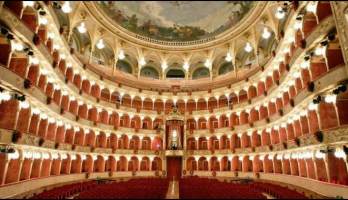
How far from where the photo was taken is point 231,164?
32.2 m

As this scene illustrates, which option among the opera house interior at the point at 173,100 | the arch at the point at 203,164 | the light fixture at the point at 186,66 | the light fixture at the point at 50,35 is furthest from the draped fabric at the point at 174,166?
the light fixture at the point at 50,35

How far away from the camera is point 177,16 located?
32.2 m

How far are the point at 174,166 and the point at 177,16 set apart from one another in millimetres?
23122

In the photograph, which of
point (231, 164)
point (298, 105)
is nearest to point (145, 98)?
point (231, 164)

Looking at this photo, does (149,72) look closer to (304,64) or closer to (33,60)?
(33,60)

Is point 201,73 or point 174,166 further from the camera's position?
point 201,73

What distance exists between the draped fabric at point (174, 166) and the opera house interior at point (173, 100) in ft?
0.52

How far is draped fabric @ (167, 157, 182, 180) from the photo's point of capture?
33891mm

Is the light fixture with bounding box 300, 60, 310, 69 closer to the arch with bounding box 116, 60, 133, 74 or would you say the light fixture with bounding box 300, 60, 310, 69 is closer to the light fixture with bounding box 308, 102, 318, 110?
the light fixture with bounding box 308, 102, 318, 110

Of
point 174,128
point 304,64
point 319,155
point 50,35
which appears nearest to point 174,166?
point 174,128

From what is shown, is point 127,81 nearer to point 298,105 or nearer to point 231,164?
point 231,164

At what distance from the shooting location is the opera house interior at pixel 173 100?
539 inches

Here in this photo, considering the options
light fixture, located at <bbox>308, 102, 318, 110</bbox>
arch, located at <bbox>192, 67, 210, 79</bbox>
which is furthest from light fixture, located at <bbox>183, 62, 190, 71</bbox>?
light fixture, located at <bbox>308, 102, 318, 110</bbox>

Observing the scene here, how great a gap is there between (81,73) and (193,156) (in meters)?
20.7
